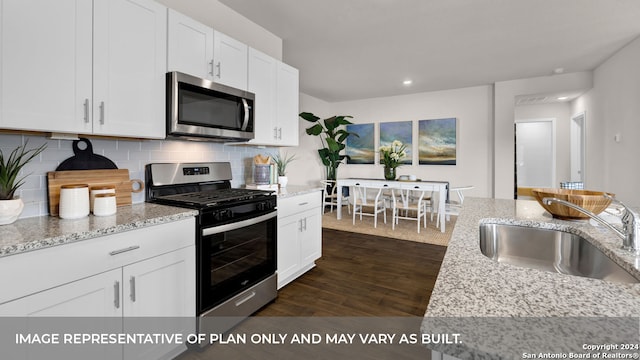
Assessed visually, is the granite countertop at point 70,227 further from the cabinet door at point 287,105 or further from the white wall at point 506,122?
the white wall at point 506,122

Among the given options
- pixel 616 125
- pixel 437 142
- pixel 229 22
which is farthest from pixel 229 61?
pixel 616 125

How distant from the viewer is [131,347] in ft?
4.79

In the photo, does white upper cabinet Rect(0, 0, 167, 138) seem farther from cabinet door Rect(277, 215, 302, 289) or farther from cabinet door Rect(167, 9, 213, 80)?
cabinet door Rect(277, 215, 302, 289)

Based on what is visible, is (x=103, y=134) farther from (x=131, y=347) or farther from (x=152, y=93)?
(x=131, y=347)

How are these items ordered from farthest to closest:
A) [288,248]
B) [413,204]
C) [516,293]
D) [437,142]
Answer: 1. [437,142]
2. [413,204]
3. [288,248]
4. [516,293]

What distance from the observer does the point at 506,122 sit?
5191mm

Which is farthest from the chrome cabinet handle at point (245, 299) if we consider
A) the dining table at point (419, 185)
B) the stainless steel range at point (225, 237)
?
the dining table at point (419, 185)

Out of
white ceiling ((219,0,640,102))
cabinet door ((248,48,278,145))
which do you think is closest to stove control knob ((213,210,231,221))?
cabinet door ((248,48,278,145))

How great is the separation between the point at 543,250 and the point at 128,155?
251 cm

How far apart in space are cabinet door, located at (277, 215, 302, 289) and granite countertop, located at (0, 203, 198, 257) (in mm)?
973

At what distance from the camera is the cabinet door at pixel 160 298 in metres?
1.46

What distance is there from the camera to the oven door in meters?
1.79

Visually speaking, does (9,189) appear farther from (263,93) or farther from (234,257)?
(263,93)

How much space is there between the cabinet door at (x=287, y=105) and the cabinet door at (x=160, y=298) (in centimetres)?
160
